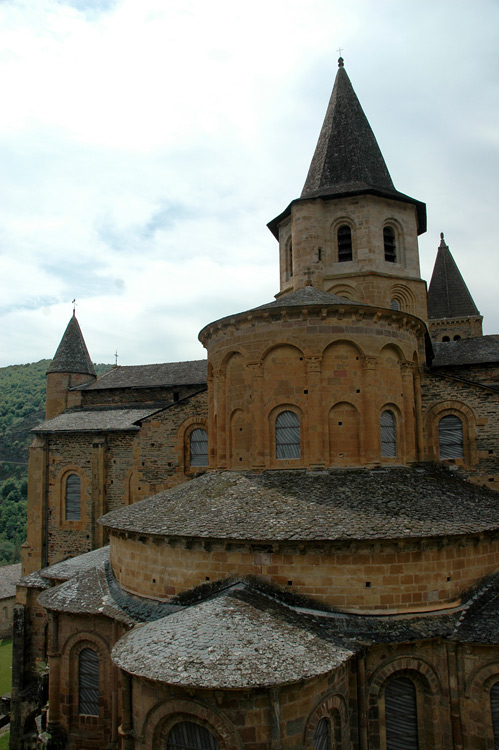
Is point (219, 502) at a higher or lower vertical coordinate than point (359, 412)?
lower

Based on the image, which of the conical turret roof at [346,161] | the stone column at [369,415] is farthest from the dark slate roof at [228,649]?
the conical turret roof at [346,161]

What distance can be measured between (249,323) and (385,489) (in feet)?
18.9

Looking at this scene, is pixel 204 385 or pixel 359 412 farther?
pixel 204 385

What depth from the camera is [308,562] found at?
10945 mm

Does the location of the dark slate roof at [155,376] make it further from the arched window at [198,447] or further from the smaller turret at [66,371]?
the arched window at [198,447]

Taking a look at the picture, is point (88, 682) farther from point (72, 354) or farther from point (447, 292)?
point (447, 292)

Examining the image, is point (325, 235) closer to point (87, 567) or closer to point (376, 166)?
point (376, 166)

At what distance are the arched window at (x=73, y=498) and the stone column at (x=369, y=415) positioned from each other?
52.6ft

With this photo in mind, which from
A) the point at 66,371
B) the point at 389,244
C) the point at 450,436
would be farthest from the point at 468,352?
the point at 66,371

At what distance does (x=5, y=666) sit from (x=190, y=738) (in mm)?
27608

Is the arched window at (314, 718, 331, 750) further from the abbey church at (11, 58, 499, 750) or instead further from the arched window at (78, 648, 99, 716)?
the arched window at (78, 648, 99, 716)

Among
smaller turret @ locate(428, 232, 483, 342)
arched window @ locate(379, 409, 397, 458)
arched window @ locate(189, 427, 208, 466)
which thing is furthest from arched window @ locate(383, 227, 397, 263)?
smaller turret @ locate(428, 232, 483, 342)

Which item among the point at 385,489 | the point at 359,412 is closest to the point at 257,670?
the point at 385,489

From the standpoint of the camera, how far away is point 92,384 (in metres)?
29.7
